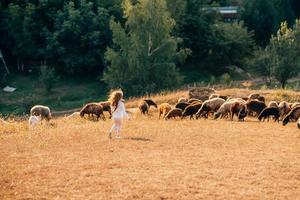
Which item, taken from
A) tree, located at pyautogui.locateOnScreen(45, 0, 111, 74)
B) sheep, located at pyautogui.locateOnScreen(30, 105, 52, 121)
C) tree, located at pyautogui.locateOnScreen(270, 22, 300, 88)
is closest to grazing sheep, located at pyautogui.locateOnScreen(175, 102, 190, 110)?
sheep, located at pyautogui.locateOnScreen(30, 105, 52, 121)

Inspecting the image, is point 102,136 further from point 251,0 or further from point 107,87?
point 251,0

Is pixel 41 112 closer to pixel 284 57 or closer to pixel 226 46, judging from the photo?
pixel 284 57

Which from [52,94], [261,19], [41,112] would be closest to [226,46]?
[261,19]

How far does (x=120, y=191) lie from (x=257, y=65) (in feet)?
140

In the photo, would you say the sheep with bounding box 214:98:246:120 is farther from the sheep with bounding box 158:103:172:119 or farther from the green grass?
the green grass

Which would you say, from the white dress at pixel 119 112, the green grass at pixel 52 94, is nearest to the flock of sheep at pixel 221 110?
the white dress at pixel 119 112

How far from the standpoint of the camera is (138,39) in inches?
1966

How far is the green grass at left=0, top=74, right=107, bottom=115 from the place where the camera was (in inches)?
1881

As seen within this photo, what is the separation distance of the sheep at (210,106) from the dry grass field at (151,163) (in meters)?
4.59

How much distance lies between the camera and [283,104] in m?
26.3

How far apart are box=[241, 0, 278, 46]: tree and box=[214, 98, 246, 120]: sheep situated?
155ft

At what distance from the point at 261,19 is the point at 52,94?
104 ft

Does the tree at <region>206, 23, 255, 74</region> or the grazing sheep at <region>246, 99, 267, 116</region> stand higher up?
the tree at <region>206, 23, 255, 74</region>

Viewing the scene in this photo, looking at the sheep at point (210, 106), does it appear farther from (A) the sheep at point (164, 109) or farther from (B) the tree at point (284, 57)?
(B) the tree at point (284, 57)
